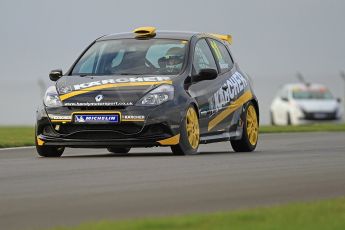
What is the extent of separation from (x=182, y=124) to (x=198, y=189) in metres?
4.92

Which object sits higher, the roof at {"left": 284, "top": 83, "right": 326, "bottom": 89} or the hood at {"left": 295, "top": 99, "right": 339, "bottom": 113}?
the roof at {"left": 284, "top": 83, "right": 326, "bottom": 89}

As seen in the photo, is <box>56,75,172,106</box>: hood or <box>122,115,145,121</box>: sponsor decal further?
<box>56,75,172,106</box>: hood

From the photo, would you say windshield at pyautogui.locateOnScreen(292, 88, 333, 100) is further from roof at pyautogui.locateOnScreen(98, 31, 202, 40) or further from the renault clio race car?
roof at pyautogui.locateOnScreen(98, 31, 202, 40)

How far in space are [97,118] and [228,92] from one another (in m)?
2.49

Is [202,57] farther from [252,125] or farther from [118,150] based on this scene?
[118,150]

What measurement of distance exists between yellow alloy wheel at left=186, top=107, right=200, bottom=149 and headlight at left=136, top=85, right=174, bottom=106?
38cm

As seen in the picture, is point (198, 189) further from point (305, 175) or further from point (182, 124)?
point (182, 124)

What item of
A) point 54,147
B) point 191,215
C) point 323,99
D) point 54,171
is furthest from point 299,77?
point 191,215

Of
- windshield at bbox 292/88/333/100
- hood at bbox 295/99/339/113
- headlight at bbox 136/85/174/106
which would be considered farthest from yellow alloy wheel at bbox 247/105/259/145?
windshield at bbox 292/88/333/100

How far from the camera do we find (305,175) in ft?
40.9

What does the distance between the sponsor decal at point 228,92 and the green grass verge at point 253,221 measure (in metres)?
7.87

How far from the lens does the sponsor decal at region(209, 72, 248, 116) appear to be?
17000 millimetres

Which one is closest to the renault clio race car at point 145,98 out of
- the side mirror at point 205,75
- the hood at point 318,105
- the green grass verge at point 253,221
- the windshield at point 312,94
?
the side mirror at point 205,75

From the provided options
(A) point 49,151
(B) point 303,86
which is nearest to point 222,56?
(A) point 49,151
